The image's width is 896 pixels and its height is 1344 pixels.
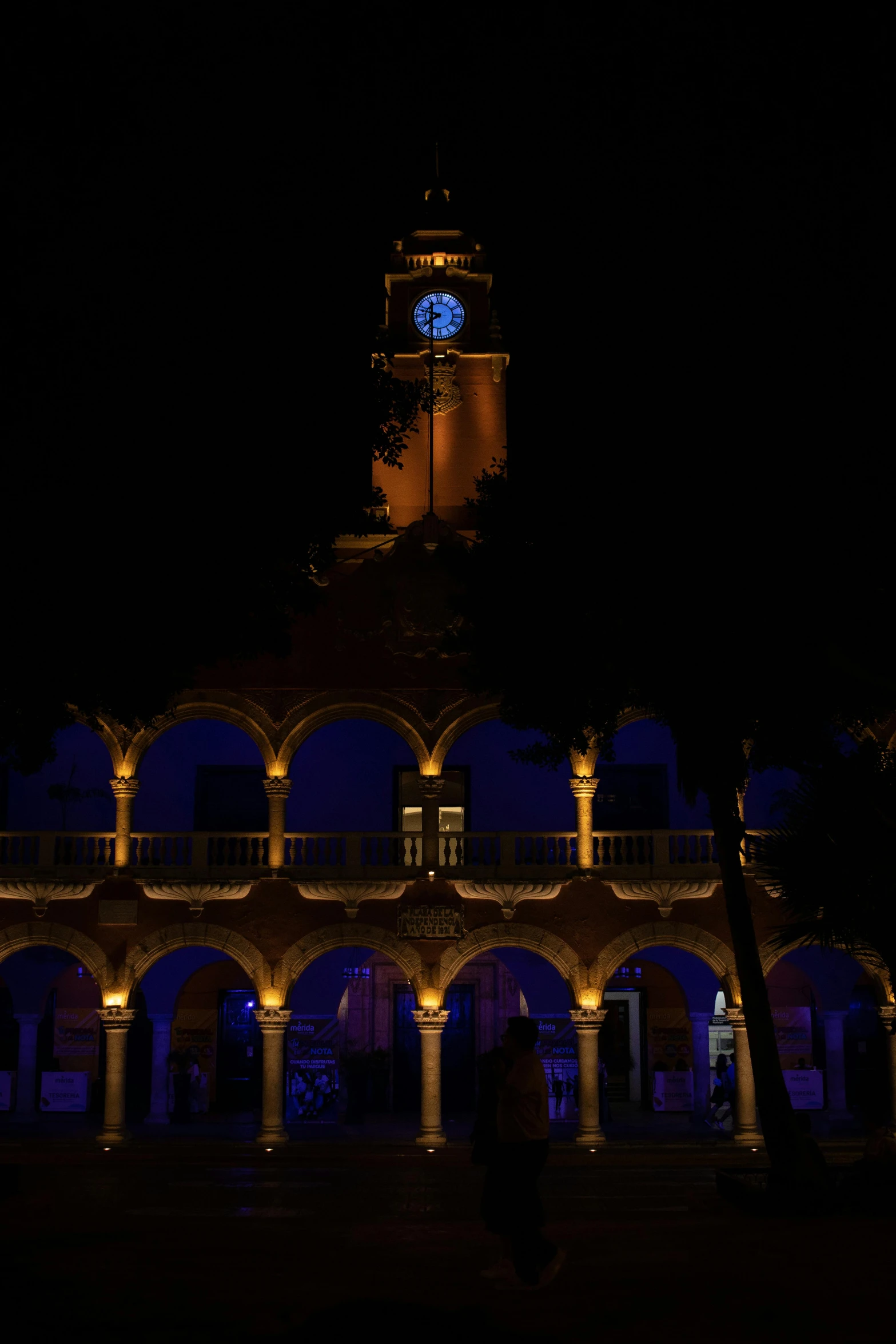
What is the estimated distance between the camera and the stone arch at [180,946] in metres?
21.0

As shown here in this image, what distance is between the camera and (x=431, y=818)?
2139cm

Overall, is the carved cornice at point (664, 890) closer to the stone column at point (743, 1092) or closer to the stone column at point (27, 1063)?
the stone column at point (743, 1092)

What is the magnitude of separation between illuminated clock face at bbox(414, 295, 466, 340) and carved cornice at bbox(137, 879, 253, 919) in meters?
13.1

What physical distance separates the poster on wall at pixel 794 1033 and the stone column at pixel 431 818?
8043mm

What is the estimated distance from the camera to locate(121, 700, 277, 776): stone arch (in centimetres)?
2138

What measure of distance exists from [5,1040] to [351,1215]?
16.7 metres

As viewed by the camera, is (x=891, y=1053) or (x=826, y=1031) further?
(x=826, y=1031)

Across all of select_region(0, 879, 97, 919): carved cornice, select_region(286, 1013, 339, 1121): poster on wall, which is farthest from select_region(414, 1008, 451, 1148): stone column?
select_region(0, 879, 97, 919): carved cornice

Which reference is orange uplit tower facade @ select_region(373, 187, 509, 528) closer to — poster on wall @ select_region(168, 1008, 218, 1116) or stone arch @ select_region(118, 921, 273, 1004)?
stone arch @ select_region(118, 921, 273, 1004)

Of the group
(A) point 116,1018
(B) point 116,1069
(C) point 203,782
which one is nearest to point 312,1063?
(B) point 116,1069

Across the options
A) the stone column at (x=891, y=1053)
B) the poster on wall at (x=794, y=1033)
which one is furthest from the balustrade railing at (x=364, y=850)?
the poster on wall at (x=794, y=1033)

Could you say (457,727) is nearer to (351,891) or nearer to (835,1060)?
(351,891)

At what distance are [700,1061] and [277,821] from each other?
32.0ft

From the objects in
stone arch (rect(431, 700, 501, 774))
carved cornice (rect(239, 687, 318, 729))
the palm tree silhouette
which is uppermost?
carved cornice (rect(239, 687, 318, 729))
